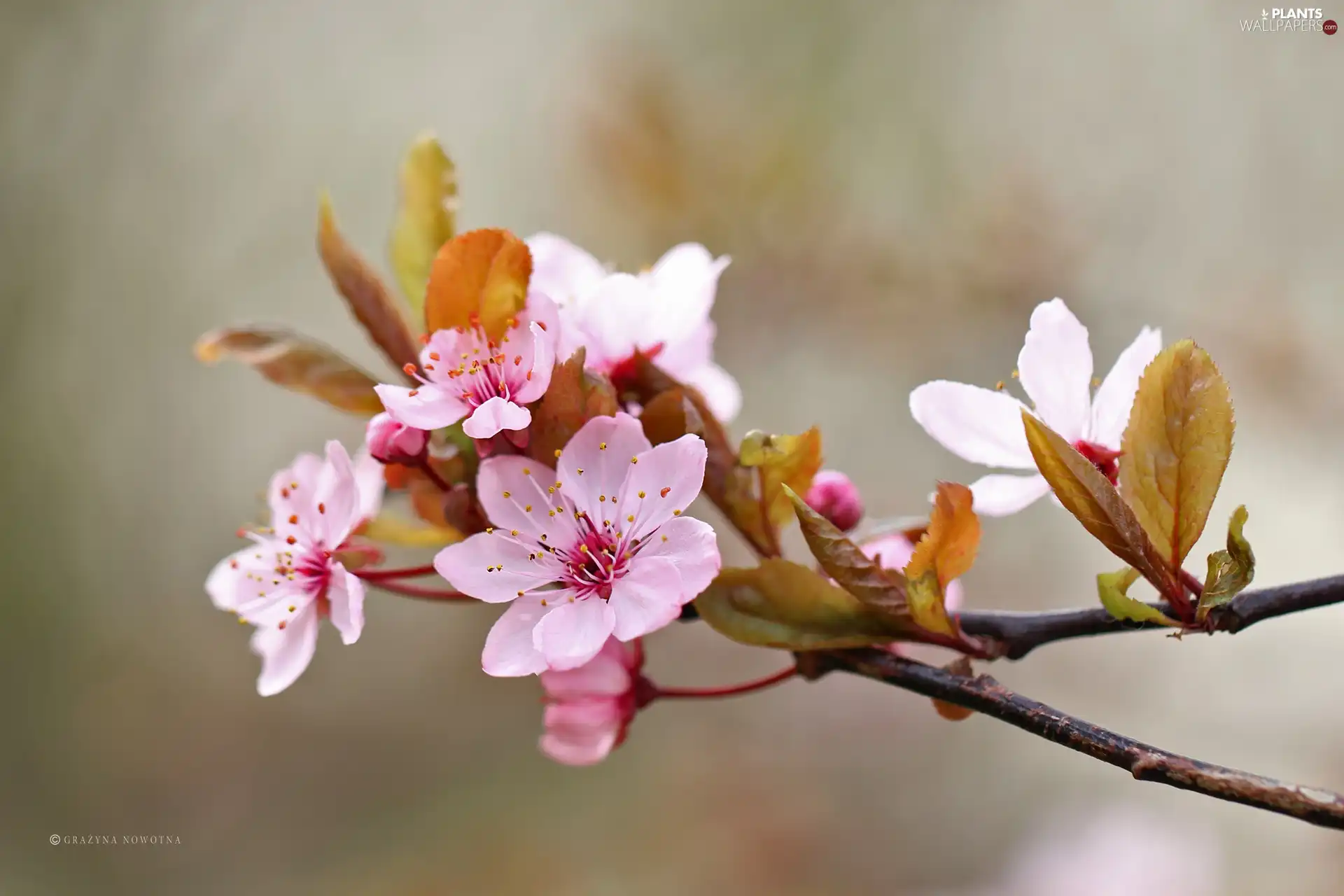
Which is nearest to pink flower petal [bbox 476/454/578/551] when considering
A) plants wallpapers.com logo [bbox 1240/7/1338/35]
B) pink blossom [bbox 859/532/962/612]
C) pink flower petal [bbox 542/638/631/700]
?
pink flower petal [bbox 542/638/631/700]

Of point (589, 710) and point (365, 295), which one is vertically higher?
point (365, 295)

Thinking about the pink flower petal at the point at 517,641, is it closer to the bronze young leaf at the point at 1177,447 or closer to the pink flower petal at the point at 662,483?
the pink flower petal at the point at 662,483

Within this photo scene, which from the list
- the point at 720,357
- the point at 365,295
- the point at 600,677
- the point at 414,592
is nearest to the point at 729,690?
the point at 600,677

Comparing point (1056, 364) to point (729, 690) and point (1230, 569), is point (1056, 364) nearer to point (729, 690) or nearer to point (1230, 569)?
point (1230, 569)

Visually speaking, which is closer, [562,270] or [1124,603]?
[1124,603]

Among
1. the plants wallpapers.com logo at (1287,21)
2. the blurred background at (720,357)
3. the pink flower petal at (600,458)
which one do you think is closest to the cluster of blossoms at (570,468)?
the pink flower petal at (600,458)

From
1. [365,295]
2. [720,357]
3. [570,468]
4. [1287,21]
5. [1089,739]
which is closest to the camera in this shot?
[1089,739]

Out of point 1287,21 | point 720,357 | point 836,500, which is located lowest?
point 836,500
